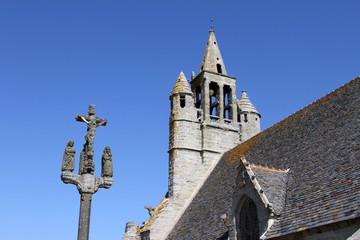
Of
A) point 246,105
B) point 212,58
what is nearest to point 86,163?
point 246,105

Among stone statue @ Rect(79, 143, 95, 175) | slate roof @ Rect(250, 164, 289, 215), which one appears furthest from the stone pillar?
stone statue @ Rect(79, 143, 95, 175)

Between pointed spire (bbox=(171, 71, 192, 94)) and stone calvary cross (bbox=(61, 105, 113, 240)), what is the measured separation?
12.5 metres

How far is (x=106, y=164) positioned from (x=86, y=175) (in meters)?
0.57

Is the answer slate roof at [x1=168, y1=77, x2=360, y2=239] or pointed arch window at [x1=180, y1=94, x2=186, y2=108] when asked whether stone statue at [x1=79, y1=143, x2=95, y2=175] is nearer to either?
slate roof at [x1=168, y1=77, x2=360, y2=239]

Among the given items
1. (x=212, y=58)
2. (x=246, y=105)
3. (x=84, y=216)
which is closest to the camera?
(x=84, y=216)

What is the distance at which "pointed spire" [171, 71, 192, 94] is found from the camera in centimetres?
2331

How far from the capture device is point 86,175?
34.0 feet

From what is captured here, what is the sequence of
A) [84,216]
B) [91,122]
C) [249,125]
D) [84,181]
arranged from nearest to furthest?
[84,216], [84,181], [91,122], [249,125]

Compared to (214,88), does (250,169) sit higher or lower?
lower

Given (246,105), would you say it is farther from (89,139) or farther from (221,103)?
(89,139)

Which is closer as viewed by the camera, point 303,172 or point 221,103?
point 303,172

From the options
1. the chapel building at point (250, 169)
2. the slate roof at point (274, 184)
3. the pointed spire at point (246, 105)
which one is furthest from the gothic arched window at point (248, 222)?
the pointed spire at point (246, 105)

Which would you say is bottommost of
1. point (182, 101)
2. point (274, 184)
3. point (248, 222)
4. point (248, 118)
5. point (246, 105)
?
point (248, 222)

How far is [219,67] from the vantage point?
24.7 metres
